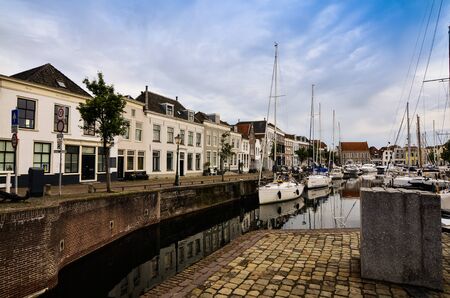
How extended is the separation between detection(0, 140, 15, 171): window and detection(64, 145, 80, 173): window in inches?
153

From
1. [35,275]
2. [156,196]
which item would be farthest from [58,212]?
[156,196]

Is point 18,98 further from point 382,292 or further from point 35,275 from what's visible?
point 382,292

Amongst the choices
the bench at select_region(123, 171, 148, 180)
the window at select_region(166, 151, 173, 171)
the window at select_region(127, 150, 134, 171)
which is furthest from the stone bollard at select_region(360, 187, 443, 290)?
the window at select_region(166, 151, 173, 171)

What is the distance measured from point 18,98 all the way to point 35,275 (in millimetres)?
15516

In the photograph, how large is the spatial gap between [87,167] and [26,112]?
6319 mm

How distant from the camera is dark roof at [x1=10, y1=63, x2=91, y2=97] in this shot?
2079cm

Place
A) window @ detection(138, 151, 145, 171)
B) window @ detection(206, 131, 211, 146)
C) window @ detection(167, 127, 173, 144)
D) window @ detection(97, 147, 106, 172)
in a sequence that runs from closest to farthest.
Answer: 1. window @ detection(97, 147, 106, 172)
2. window @ detection(138, 151, 145, 171)
3. window @ detection(167, 127, 173, 144)
4. window @ detection(206, 131, 211, 146)

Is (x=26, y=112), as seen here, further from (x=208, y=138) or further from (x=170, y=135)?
(x=208, y=138)

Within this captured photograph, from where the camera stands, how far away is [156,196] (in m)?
17.8

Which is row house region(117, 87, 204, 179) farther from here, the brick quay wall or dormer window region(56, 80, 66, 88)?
the brick quay wall

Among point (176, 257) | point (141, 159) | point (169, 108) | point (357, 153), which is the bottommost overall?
point (176, 257)

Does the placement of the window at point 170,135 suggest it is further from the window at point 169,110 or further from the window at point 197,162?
the window at point 197,162

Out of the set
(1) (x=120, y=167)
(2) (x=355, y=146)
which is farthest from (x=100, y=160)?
(2) (x=355, y=146)

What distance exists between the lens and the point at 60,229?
31.8ft
